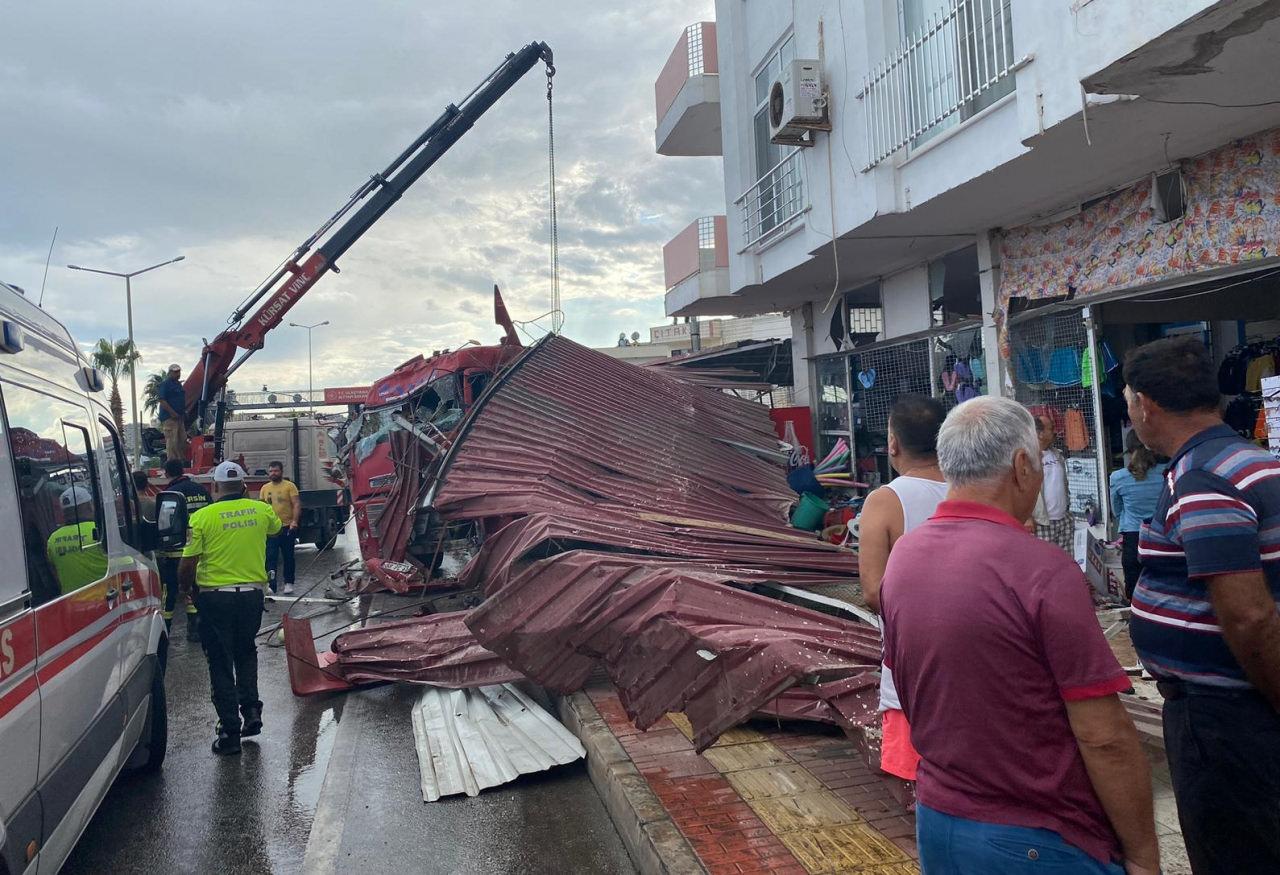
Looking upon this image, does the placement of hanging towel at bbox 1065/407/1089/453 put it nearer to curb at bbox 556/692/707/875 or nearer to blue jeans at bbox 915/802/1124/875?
curb at bbox 556/692/707/875

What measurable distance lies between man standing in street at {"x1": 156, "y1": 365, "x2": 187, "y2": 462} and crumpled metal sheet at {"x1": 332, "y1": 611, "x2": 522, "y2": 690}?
1009 centimetres

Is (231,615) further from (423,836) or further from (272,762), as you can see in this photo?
(423,836)

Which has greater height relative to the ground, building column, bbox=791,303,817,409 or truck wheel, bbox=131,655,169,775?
building column, bbox=791,303,817,409

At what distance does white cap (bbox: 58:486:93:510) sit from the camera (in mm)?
3645

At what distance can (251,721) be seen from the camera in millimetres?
5816

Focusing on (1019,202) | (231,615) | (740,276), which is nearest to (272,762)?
(231,615)

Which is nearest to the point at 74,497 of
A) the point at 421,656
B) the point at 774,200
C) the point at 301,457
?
the point at 421,656

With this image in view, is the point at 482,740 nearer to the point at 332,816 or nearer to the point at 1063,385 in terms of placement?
the point at 332,816

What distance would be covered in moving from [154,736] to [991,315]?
7614 millimetres

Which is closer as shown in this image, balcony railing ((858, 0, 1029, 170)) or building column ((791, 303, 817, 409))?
balcony railing ((858, 0, 1029, 170))

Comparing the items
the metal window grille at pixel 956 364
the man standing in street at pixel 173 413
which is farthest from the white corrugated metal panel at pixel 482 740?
the man standing in street at pixel 173 413

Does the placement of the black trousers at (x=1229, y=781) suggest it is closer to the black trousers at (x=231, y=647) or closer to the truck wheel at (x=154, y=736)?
the truck wheel at (x=154, y=736)

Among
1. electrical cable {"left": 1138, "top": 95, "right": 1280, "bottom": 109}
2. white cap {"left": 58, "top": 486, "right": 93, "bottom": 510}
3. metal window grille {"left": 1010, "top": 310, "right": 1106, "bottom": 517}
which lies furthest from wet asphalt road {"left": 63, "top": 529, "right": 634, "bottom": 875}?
metal window grille {"left": 1010, "top": 310, "right": 1106, "bottom": 517}

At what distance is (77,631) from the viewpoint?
345 centimetres
